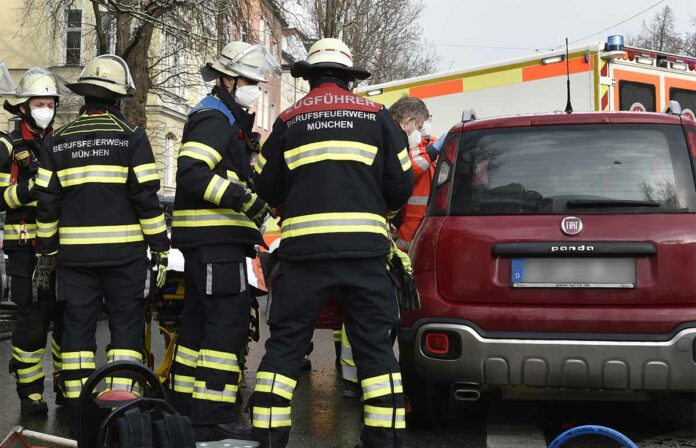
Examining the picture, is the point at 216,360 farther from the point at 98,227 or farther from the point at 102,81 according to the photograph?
the point at 102,81

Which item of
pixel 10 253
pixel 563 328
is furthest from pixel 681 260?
pixel 10 253

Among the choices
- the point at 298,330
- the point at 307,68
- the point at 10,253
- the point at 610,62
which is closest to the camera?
the point at 298,330

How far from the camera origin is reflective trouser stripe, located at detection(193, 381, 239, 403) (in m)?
4.57

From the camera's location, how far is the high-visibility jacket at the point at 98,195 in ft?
16.4

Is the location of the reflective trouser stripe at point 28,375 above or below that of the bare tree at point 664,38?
below

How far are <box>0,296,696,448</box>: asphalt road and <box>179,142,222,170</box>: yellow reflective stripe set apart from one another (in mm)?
1517

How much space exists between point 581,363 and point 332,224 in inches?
52.4

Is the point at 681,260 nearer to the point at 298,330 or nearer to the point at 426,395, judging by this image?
the point at 426,395

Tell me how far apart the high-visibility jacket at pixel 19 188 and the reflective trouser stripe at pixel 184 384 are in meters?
1.43

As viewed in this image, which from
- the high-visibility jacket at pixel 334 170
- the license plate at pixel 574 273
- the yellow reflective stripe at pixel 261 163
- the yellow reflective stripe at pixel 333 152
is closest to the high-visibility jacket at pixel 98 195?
the yellow reflective stripe at pixel 261 163

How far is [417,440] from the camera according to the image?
4.75 metres

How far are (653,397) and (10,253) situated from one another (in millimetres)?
3859

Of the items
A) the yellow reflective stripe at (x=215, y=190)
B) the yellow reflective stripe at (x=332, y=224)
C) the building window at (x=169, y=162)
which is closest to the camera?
the yellow reflective stripe at (x=332, y=224)

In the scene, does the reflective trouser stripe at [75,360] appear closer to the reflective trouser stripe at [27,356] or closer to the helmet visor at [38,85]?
the reflective trouser stripe at [27,356]
